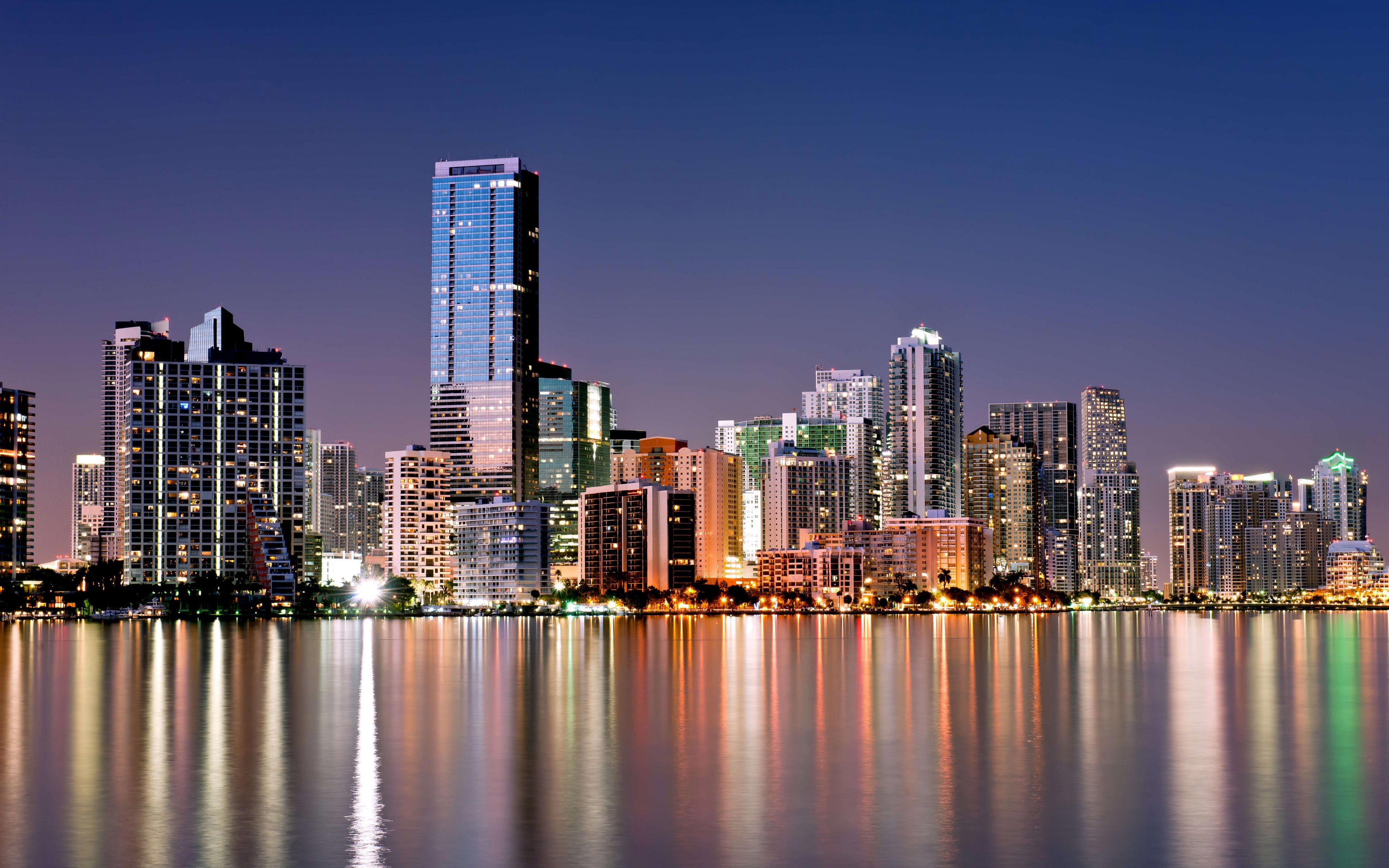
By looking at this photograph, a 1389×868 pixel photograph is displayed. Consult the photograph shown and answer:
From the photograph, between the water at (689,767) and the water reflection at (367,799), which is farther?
the water at (689,767)

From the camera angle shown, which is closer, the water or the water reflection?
the water reflection

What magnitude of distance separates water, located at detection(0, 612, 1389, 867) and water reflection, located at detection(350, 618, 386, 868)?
17 centimetres

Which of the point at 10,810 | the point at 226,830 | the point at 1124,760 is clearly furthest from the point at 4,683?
the point at 1124,760

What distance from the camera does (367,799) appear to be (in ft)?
140

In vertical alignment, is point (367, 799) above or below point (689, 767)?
above

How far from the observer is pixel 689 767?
49.6m

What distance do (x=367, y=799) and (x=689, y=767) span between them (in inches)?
→ 447

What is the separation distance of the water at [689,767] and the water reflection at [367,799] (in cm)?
17

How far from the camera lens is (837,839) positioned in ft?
119

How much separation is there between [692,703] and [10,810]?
128ft

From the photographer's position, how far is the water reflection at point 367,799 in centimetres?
3481

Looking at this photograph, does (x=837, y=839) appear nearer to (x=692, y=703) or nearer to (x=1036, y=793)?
(x=1036, y=793)

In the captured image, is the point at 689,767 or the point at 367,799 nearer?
the point at 367,799

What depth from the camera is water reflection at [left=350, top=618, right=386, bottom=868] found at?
34.8 m
